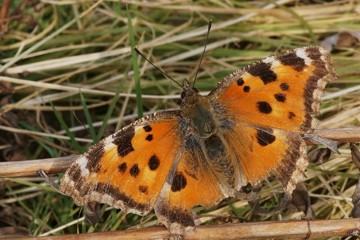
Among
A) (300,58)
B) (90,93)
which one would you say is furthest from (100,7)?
(300,58)

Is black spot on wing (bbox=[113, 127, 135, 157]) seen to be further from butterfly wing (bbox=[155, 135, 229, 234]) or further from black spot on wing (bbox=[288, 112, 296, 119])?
black spot on wing (bbox=[288, 112, 296, 119])

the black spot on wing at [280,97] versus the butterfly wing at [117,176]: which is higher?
the black spot on wing at [280,97]

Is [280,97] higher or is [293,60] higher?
[293,60]

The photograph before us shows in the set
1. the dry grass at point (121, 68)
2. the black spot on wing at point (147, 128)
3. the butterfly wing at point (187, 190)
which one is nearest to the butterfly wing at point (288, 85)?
the butterfly wing at point (187, 190)

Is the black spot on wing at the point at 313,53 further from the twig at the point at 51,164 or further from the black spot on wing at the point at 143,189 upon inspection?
the black spot on wing at the point at 143,189

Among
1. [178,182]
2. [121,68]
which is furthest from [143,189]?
[121,68]

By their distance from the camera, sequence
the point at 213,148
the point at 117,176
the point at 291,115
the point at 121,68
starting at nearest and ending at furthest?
the point at 117,176 < the point at 291,115 < the point at 213,148 < the point at 121,68

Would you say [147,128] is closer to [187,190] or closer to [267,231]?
[187,190]
